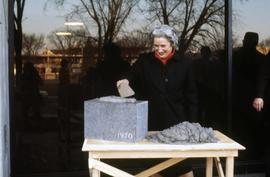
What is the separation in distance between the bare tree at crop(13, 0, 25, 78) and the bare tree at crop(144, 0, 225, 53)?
1.22 m

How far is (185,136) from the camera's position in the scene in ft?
9.80

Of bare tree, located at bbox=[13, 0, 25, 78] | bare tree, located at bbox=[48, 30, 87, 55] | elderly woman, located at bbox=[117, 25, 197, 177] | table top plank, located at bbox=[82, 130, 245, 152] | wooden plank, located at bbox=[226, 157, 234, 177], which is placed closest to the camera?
table top plank, located at bbox=[82, 130, 245, 152]

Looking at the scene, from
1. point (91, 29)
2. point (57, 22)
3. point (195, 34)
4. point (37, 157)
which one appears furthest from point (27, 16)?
point (195, 34)

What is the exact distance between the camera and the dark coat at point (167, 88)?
3.47 meters

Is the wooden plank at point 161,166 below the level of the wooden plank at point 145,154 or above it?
below

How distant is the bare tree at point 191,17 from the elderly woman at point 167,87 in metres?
1.08

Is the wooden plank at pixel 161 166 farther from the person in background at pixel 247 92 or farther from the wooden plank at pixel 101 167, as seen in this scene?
the person in background at pixel 247 92

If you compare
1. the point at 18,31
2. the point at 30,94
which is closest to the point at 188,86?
the point at 30,94

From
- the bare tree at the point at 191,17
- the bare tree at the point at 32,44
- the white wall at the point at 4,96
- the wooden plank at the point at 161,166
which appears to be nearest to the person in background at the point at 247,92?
the bare tree at the point at 191,17

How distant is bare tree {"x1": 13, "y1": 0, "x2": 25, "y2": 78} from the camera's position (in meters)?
4.21

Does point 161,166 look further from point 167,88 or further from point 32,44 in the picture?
point 32,44

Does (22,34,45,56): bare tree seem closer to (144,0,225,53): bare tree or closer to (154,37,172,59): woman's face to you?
(144,0,225,53): bare tree

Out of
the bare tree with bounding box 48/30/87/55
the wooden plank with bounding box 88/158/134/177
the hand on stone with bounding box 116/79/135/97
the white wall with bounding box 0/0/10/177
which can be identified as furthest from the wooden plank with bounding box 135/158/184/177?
the bare tree with bounding box 48/30/87/55

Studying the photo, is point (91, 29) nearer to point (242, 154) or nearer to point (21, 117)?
point (21, 117)
